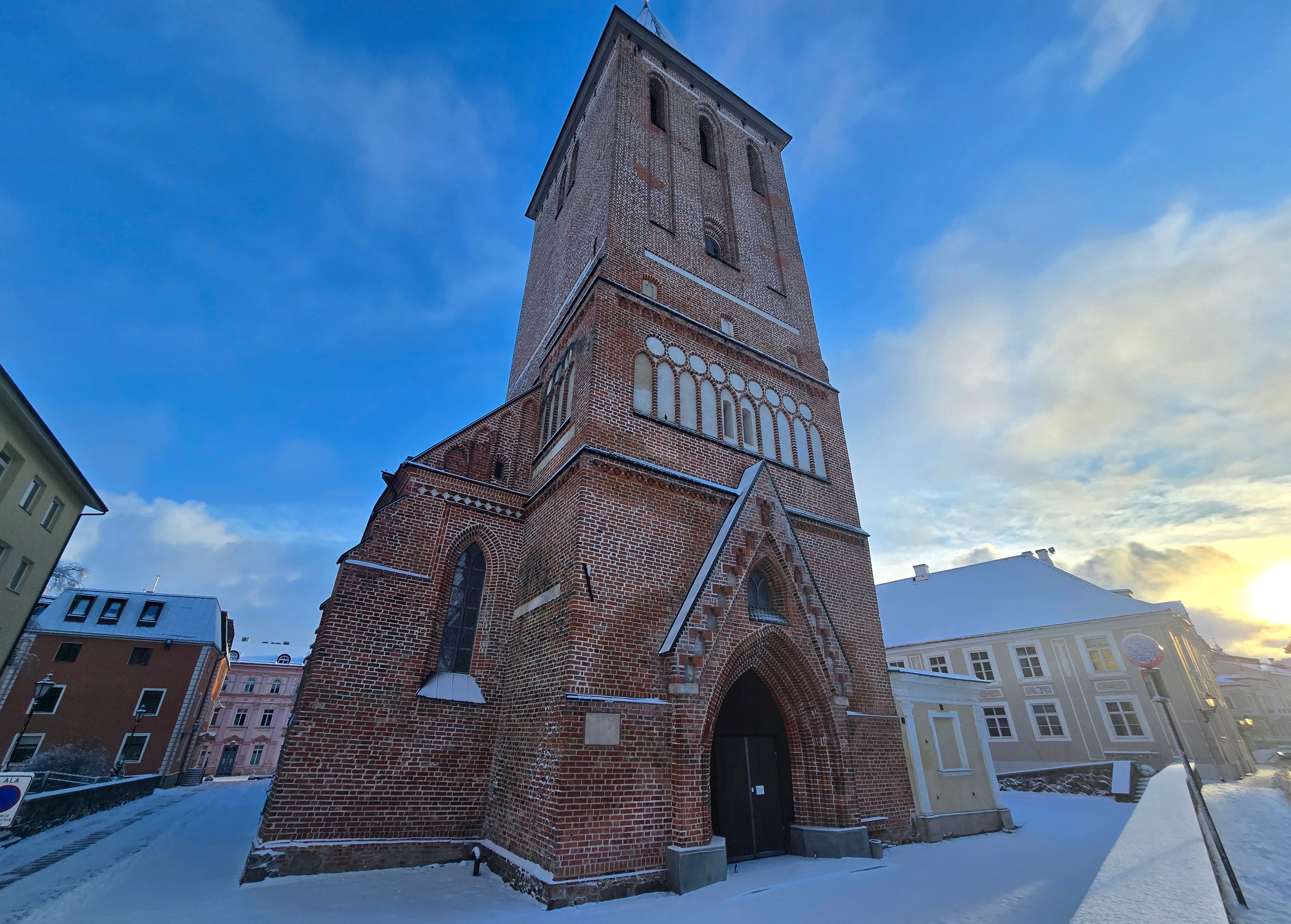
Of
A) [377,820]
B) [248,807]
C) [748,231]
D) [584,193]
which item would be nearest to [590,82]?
[584,193]

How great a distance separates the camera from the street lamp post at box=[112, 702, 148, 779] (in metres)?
26.8

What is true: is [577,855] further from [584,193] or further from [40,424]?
[40,424]

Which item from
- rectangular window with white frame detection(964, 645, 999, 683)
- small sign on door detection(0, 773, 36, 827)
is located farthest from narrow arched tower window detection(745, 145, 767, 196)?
rectangular window with white frame detection(964, 645, 999, 683)

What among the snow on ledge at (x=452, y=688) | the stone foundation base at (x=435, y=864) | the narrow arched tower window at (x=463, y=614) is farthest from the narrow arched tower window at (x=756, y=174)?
the stone foundation base at (x=435, y=864)

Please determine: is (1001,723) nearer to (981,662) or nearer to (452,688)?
(981,662)

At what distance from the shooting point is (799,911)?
262 inches

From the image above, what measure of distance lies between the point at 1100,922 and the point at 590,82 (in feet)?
78.2

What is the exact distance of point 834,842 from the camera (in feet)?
31.6

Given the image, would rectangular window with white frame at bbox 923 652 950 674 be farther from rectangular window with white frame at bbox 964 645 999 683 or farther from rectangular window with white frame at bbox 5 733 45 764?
rectangular window with white frame at bbox 5 733 45 764

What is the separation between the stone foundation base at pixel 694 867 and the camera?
7.74 meters

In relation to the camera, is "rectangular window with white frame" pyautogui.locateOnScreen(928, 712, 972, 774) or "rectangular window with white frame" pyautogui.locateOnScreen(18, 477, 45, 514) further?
"rectangular window with white frame" pyautogui.locateOnScreen(18, 477, 45, 514)

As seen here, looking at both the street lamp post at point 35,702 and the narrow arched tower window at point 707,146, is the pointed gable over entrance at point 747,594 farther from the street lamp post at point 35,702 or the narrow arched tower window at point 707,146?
the street lamp post at point 35,702

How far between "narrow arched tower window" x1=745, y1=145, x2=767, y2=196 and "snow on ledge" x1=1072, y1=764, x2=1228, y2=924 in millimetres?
18979

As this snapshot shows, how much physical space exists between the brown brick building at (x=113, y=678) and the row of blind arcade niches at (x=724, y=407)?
106 ft
